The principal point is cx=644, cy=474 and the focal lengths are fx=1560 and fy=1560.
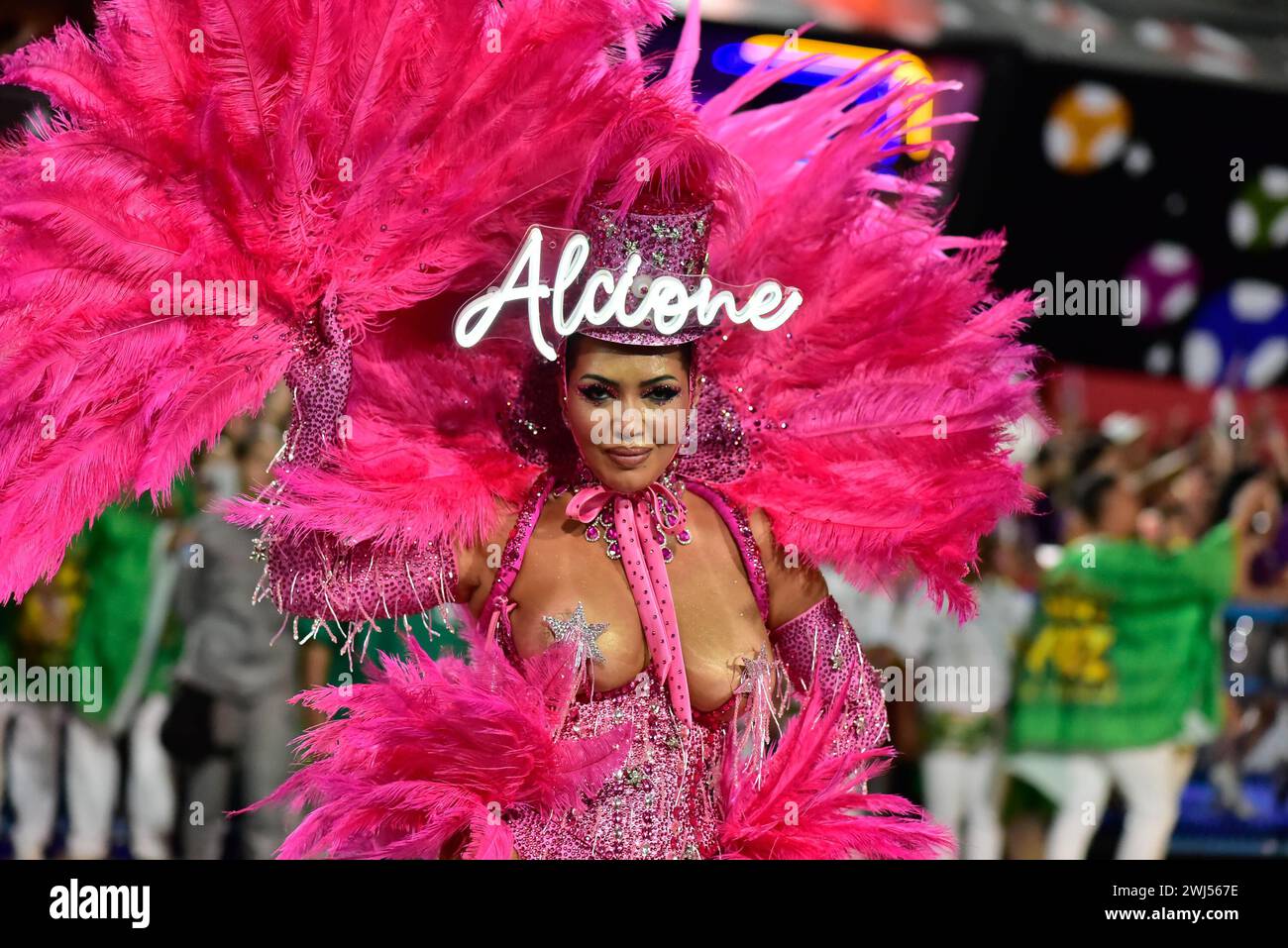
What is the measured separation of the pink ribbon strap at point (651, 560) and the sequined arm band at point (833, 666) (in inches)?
10.5

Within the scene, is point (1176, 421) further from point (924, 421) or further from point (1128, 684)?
point (924, 421)

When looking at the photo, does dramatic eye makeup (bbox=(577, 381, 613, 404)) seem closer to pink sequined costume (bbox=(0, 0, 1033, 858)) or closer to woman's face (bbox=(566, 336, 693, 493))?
woman's face (bbox=(566, 336, 693, 493))

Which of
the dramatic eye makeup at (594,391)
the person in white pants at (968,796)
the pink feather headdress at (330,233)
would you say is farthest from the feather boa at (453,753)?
the person in white pants at (968,796)

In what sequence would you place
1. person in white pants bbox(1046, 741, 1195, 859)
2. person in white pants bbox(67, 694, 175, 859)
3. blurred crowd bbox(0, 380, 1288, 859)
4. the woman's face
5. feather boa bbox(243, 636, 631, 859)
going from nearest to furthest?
feather boa bbox(243, 636, 631, 859) < the woman's face < blurred crowd bbox(0, 380, 1288, 859) < person in white pants bbox(1046, 741, 1195, 859) < person in white pants bbox(67, 694, 175, 859)

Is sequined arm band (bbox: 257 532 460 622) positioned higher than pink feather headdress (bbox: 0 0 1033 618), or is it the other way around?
pink feather headdress (bbox: 0 0 1033 618)

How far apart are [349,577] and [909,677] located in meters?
3.46

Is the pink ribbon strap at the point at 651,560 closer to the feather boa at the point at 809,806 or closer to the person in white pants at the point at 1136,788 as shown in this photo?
the feather boa at the point at 809,806

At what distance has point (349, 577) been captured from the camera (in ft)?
9.43

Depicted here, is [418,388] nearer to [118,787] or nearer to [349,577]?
[349,577]

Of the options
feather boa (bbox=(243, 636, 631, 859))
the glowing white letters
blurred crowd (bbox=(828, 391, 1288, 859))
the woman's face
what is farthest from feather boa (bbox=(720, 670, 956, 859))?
blurred crowd (bbox=(828, 391, 1288, 859))

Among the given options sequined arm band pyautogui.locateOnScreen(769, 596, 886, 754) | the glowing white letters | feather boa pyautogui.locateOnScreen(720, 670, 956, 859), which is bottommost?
feather boa pyautogui.locateOnScreen(720, 670, 956, 859)

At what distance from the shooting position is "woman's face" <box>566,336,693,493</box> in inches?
113

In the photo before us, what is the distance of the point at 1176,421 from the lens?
28.5ft

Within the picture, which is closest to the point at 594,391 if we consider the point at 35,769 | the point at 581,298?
the point at 581,298
